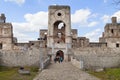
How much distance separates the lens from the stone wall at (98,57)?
149 feet

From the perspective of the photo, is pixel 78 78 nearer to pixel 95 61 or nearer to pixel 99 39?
pixel 95 61

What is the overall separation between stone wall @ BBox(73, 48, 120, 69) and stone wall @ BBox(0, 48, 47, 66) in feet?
22.5

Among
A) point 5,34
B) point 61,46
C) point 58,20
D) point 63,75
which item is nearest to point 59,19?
point 58,20

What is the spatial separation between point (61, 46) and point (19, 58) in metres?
8.50

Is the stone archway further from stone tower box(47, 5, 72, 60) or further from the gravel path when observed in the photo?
the gravel path

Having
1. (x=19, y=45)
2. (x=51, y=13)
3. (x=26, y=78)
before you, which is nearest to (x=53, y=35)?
(x=51, y=13)

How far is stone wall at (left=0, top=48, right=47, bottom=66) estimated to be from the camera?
4328cm

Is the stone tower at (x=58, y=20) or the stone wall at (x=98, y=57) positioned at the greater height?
the stone tower at (x=58, y=20)

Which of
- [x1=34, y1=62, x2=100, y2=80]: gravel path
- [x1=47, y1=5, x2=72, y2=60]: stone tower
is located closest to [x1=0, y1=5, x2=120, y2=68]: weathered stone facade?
[x1=47, y1=5, x2=72, y2=60]: stone tower

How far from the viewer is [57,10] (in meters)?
53.0

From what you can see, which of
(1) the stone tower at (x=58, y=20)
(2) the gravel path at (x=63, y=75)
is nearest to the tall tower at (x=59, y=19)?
(1) the stone tower at (x=58, y=20)

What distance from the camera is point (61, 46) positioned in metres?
48.8

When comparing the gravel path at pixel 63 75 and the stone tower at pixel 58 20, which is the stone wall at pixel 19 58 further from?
the gravel path at pixel 63 75

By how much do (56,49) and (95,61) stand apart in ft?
23.6
